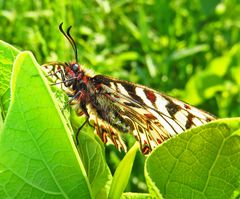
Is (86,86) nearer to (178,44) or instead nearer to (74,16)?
(74,16)

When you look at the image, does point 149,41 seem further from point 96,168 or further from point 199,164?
point 199,164

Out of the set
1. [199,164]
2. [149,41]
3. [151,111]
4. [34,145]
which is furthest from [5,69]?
[149,41]

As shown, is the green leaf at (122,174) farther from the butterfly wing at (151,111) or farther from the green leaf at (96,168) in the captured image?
the butterfly wing at (151,111)

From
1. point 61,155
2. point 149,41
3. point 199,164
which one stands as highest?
point 149,41

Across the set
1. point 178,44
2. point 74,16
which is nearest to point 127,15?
point 178,44

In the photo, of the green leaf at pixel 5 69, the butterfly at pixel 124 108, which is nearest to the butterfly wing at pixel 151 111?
the butterfly at pixel 124 108
